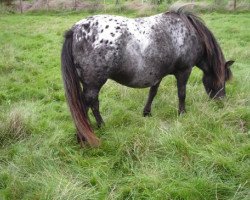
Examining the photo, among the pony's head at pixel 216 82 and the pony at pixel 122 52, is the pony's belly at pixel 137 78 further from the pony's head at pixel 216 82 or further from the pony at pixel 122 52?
the pony's head at pixel 216 82

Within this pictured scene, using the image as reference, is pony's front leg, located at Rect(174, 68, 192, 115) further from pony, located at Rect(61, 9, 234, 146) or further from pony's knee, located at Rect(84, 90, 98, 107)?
pony's knee, located at Rect(84, 90, 98, 107)

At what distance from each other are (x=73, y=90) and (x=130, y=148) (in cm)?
108

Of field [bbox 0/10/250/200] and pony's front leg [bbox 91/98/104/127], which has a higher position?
pony's front leg [bbox 91/98/104/127]

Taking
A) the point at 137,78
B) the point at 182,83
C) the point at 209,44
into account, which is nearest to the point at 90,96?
the point at 137,78

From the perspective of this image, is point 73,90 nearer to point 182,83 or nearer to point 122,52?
point 122,52

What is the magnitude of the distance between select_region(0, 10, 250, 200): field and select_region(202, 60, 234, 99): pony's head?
8.1 inches

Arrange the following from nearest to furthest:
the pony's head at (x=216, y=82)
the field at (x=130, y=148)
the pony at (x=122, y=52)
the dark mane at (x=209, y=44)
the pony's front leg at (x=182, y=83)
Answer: the field at (x=130, y=148) → the pony at (x=122, y=52) → the dark mane at (x=209, y=44) → the pony's front leg at (x=182, y=83) → the pony's head at (x=216, y=82)

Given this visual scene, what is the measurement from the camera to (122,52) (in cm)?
427

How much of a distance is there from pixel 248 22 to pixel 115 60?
10.6 metres

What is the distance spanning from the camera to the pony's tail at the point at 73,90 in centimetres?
422

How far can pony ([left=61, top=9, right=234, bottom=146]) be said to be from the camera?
4176 mm

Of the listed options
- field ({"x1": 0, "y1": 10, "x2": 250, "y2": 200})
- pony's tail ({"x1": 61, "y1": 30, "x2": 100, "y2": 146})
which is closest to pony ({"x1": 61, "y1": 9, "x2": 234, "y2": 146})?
pony's tail ({"x1": 61, "y1": 30, "x2": 100, "y2": 146})

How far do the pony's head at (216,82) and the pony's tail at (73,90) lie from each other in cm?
246

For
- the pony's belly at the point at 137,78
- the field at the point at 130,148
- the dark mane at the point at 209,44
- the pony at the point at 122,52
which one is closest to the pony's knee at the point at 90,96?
the pony at the point at 122,52
